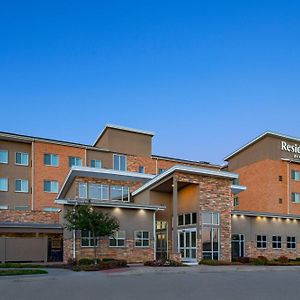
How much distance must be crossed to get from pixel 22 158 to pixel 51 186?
385 centimetres

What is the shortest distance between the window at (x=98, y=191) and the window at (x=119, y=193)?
1.83ft

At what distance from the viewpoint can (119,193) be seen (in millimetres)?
34594

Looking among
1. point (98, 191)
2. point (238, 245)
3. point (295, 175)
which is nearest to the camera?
point (98, 191)

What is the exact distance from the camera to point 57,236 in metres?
33.8

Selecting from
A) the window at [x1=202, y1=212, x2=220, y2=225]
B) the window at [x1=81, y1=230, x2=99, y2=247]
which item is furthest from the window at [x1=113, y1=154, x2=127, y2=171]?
the window at [x1=81, y1=230, x2=99, y2=247]

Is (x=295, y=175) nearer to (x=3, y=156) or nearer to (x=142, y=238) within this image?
(x=142, y=238)

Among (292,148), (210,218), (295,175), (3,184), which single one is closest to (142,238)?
(210,218)

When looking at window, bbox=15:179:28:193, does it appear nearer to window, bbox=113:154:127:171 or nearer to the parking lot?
window, bbox=113:154:127:171

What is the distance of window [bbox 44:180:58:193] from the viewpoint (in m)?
42.5

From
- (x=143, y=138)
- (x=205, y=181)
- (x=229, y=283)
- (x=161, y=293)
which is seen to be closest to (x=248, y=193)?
(x=143, y=138)

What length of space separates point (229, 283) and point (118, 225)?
12528 millimetres

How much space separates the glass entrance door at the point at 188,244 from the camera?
99.9 ft

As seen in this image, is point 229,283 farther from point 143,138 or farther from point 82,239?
point 143,138

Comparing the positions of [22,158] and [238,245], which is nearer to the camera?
[238,245]
